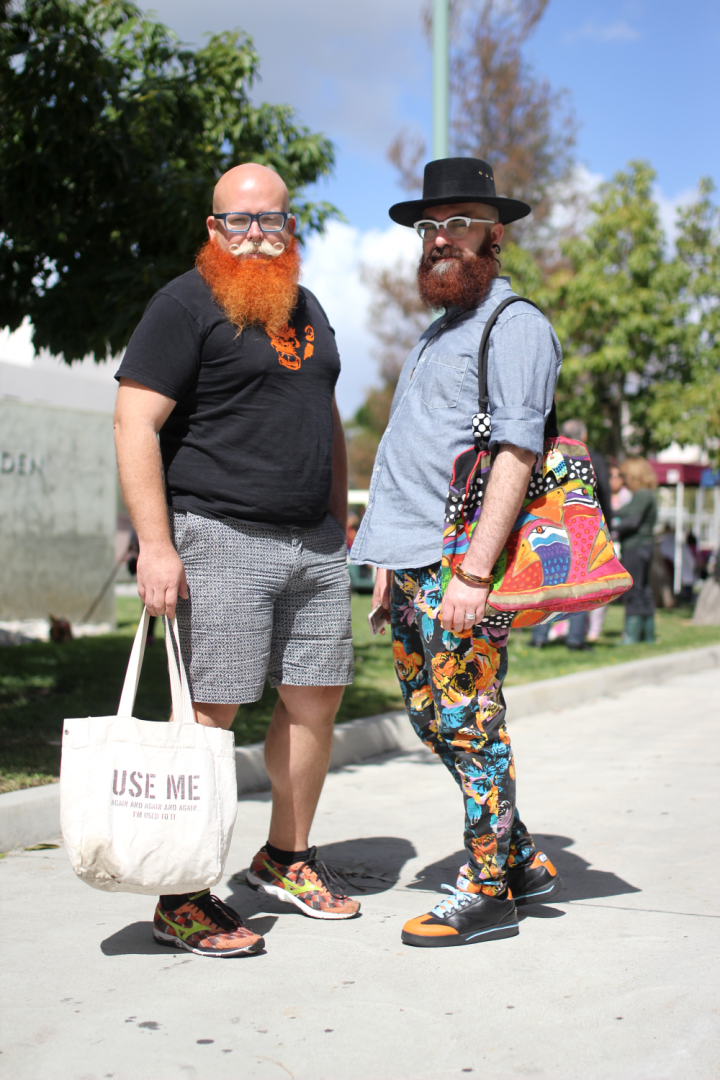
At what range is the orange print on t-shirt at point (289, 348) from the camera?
3.07m

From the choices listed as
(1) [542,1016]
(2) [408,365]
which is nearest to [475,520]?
(2) [408,365]

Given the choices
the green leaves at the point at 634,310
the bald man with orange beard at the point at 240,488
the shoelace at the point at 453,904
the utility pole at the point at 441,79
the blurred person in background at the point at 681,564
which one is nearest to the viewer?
the bald man with orange beard at the point at 240,488

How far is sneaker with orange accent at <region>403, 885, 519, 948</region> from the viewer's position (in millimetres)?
2951

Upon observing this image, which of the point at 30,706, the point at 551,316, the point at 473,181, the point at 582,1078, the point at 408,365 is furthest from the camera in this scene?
the point at 551,316

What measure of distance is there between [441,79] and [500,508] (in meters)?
5.96

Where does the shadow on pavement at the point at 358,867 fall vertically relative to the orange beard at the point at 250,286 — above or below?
below

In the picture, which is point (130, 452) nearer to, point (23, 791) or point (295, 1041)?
point (295, 1041)

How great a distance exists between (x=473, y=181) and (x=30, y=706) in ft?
14.7

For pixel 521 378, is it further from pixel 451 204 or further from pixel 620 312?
pixel 620 312

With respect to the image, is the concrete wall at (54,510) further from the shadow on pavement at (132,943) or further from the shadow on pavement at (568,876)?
the shadow on pavement at (132,943)

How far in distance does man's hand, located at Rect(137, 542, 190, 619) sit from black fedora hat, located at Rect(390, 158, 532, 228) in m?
1.21

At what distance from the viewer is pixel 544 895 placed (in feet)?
10.7

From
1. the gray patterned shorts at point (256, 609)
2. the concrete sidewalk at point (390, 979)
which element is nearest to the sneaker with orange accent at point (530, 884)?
the concrete sidewalk at point (390, 979)

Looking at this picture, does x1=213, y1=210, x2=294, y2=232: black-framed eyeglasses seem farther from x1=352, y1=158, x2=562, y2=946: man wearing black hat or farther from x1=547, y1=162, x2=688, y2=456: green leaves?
x1=547, y1=162, x2=688, y2=456: green leaves
